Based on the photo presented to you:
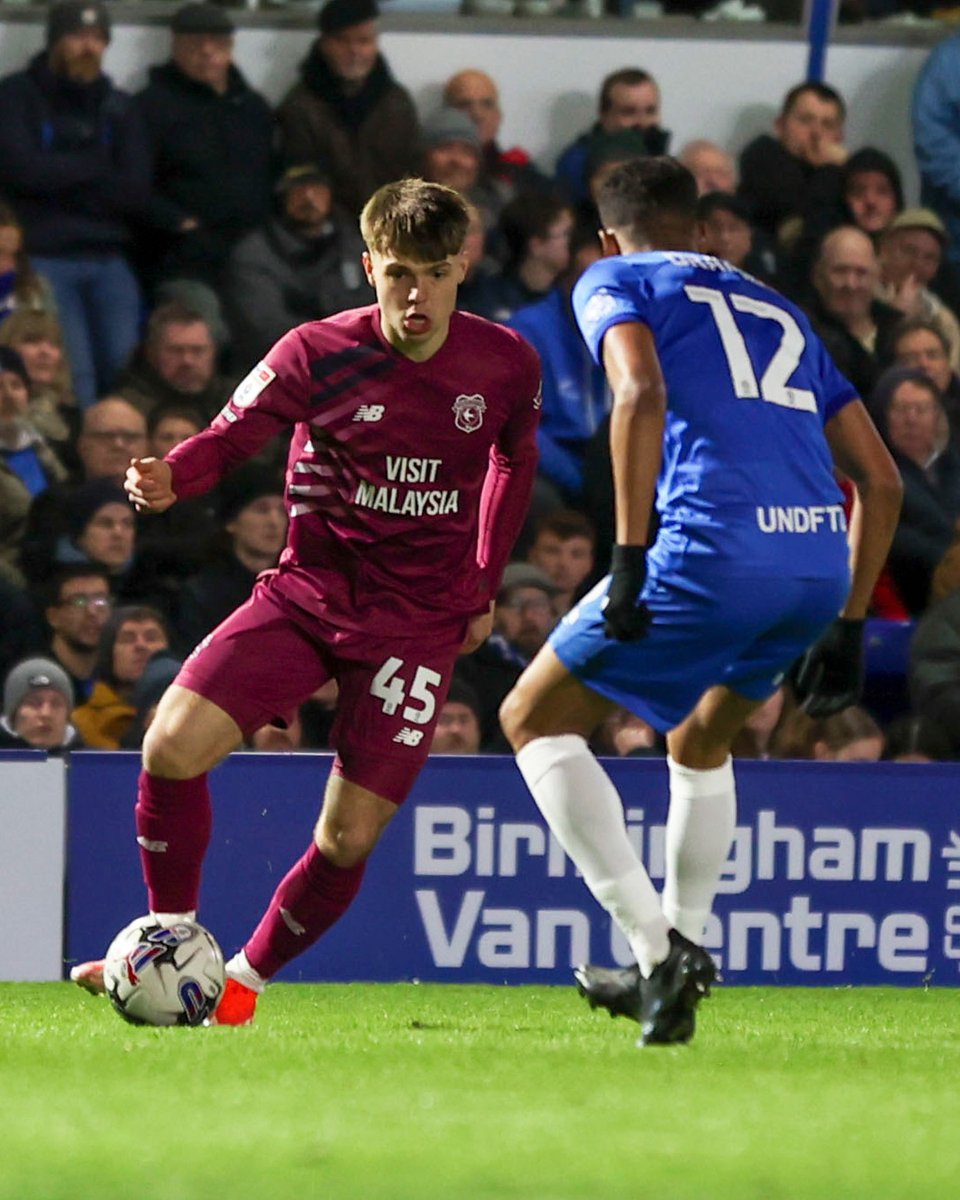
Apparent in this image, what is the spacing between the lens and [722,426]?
5406 mm

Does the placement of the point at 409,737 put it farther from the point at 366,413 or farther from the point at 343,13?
the point at 343,13

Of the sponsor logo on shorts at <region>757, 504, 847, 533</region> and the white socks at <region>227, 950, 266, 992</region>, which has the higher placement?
the sponsor logo on shorts at <region>757, 504, 847, 533</region>

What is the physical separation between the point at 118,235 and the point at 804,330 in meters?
5.16

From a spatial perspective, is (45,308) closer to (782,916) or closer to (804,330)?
(782,916)

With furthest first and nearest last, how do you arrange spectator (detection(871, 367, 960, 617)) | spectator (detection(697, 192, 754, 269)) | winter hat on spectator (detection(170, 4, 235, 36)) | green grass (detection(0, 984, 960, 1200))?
spectator (detection(697, 192, 754, 269)), winter hat on spectator (detection(170, 4, 235, 36)), spectator (detection(871, 367, 960, 617)), green grass (detection(0, 984, 960, 1200))

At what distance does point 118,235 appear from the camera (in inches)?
403

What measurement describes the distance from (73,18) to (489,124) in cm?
190

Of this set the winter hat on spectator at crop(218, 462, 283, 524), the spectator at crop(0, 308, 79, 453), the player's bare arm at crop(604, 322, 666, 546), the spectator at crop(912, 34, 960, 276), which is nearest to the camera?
the player's bare arm at crop(604, 322, 666, 546)

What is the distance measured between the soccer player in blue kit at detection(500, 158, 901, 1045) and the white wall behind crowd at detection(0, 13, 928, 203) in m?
5.68

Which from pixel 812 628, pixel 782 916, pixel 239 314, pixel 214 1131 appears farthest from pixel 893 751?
pixel 214 1131

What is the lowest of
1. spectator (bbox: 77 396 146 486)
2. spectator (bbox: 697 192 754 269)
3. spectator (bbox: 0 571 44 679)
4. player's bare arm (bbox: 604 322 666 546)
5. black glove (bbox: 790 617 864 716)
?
spectator (bbox: 0 571 44 679)

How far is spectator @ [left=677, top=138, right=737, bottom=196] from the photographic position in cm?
1098

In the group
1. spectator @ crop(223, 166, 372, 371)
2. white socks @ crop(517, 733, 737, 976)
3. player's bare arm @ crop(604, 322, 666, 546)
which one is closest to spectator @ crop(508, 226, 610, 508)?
spectator @ crop(223, 166, 372, 371)

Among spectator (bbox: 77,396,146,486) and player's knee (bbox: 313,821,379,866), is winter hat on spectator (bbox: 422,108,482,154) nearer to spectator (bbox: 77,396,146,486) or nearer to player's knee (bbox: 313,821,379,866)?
spectator (bbox: 77,396,146,486)
